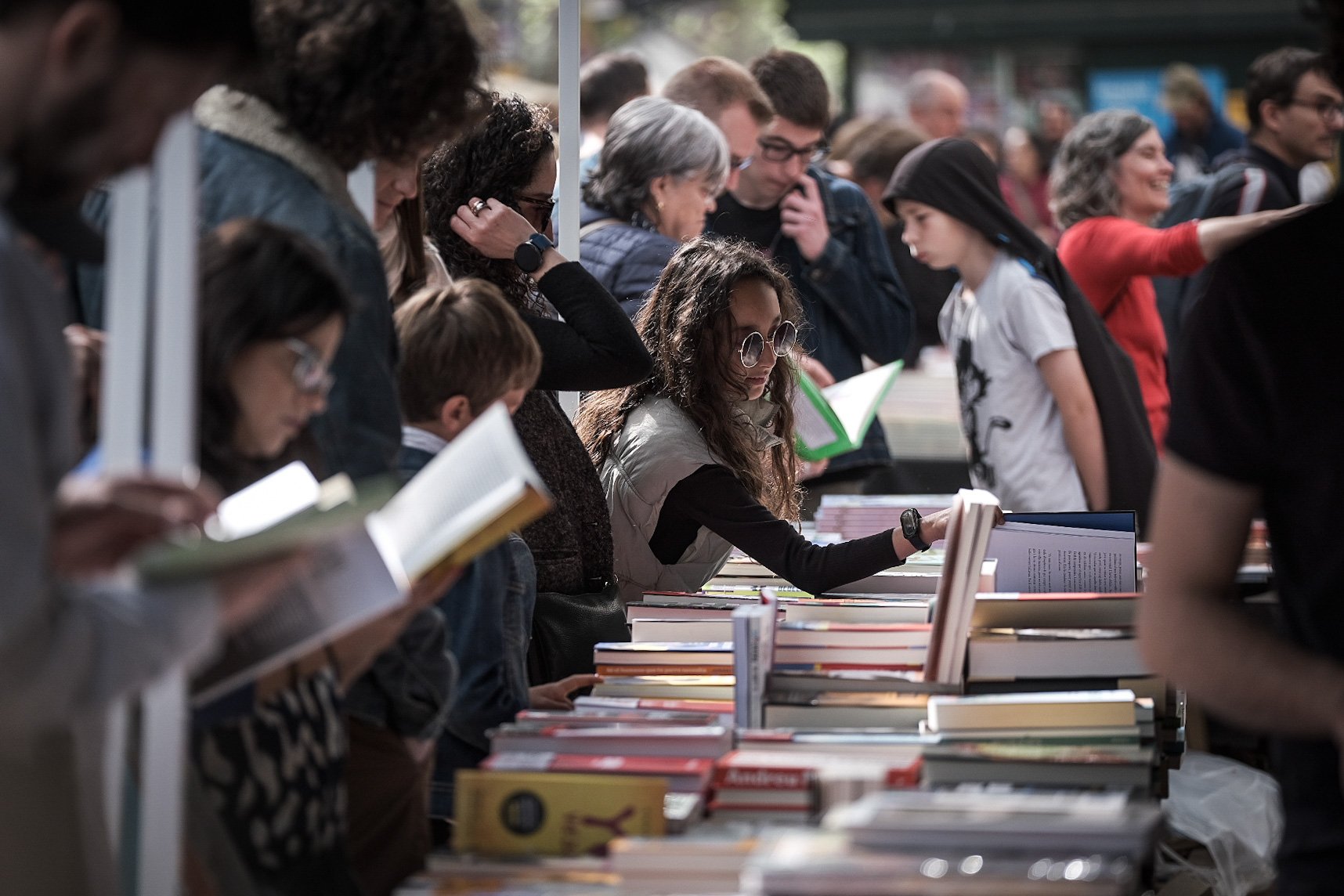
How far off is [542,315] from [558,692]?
87 cm

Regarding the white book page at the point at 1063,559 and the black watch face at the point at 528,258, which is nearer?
the white book page at the point at 1063,559

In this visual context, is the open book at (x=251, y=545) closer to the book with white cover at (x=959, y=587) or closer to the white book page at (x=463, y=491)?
the white book page at (x=463, y=491)

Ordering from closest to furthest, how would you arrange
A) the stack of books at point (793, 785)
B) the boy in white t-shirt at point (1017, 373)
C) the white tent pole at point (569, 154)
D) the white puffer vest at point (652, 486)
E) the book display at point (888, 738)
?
the book display at point (888, 738), the stack of books at point (793, 785), the white puffer vest at point (652, 486), the white tent pole at point (569, 154), the boy in white t-shirt at point (1017, 373)

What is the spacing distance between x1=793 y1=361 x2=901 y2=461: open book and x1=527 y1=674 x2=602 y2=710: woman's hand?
1.18 meters

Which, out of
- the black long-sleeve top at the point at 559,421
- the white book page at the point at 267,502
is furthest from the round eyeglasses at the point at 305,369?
the black long-sleeve top at the point at 559,421

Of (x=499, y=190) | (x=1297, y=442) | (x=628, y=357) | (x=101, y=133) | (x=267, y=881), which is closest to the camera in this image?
(x=101, y=133)

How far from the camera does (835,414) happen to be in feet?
12.5

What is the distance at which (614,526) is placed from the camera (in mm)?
3293

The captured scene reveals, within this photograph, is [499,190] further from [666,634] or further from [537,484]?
[537,484]

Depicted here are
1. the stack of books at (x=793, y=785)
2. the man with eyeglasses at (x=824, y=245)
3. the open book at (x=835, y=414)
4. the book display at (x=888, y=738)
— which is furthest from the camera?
the man with eyeglasses at (x=824, y=245)

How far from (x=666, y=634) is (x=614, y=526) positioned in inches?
24.5

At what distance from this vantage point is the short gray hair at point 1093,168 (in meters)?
4.95

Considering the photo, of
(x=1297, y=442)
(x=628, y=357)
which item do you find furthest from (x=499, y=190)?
(x=1297, y=442)

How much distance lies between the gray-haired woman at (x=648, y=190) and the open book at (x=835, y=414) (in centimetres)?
45
